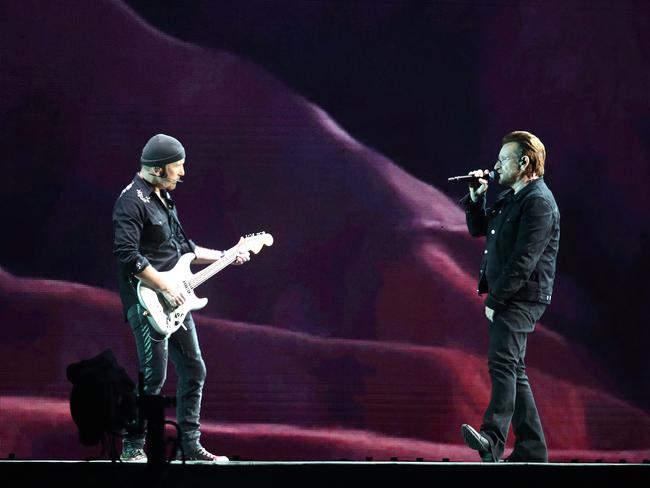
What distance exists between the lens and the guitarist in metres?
4.60

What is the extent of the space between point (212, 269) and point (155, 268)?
1.11ft

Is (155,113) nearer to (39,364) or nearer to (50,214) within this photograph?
(50,214)

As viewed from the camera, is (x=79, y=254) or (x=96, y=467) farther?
(x=79, y=254)

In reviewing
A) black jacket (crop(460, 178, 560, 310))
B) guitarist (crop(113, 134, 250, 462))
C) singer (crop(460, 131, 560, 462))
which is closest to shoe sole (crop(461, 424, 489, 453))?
singer (crop(460, 131, 560, 462))

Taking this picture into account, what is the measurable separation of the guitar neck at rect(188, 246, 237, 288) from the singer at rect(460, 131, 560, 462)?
1.36 m

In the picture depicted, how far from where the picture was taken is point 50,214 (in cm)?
600

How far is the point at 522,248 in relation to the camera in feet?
14.9

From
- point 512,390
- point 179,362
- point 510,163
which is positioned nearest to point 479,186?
point 510,163

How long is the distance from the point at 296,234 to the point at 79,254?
4.62 feet

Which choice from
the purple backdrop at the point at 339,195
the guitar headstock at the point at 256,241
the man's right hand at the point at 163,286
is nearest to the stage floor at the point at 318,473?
the man's right hand at the point at 163,286

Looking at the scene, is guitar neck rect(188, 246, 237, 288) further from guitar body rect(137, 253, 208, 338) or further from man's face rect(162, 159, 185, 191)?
man's face rect(162, 159, 185, 191)

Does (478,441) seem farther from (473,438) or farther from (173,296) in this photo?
(173,296)

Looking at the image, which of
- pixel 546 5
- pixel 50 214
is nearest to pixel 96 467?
pixel 50 214

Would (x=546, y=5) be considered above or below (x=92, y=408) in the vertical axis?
above
